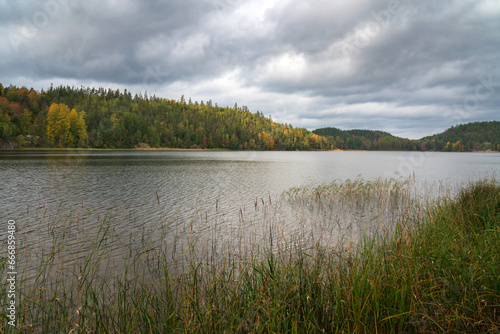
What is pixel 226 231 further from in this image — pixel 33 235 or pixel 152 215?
pixel 33 235

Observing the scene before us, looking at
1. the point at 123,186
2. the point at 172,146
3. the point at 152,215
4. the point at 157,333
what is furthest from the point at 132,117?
the point at 157,333

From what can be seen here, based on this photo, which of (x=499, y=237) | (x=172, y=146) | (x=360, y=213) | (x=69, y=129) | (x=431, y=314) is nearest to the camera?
(x=431, y=314)

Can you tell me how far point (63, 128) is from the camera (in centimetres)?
13288

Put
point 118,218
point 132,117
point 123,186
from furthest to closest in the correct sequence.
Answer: point 132,117 < point 123,186 < point 118,218

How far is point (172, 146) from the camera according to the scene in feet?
616

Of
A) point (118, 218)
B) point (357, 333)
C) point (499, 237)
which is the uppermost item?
point (499, 237)

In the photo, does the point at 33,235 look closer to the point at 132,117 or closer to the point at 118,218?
the point at 118,218

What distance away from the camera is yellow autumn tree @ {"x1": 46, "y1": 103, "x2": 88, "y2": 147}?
131 metres

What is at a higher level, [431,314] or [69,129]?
[69,129]

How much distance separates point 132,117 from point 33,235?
18079 centimetres

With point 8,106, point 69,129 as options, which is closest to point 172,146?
point 69,129

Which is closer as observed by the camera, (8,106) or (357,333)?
(357,333)

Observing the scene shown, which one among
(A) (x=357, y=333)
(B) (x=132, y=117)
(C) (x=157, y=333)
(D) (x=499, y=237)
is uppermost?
(B) (x=132, y=117)

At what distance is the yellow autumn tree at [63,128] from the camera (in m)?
131
